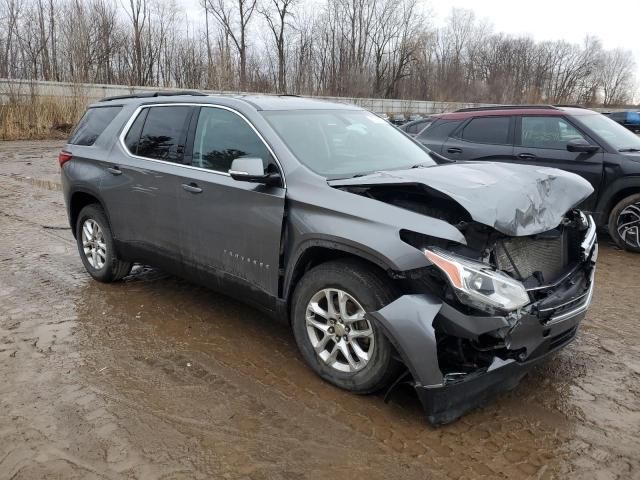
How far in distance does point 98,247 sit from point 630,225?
637 centimetres

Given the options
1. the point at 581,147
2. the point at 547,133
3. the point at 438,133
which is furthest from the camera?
the point at 438,133

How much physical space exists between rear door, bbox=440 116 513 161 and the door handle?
499 centimetres

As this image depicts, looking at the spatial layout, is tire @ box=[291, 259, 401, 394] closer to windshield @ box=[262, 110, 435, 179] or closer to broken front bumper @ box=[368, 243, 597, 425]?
broken front bumper @ box=[368, 243, 597, 425]

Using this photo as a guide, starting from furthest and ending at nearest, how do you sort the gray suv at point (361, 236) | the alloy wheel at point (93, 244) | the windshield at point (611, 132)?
the windshield at point (611, 132) < the alloy wheel at point (93, 244) < the gray suv at point (361, 236)

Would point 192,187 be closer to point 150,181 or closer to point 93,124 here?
point 150,181

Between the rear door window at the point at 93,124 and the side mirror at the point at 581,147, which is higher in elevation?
the rear door window at the point at 93,124

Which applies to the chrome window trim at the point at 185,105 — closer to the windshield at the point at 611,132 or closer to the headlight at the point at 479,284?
the headlight at the point at 479,284

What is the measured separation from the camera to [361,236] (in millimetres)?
3074

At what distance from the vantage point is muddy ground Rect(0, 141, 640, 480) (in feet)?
8.79

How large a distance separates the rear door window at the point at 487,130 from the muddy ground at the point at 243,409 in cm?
355

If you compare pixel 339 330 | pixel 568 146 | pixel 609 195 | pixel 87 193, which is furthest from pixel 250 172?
pixel 609 195

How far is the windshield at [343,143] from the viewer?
3799 mm

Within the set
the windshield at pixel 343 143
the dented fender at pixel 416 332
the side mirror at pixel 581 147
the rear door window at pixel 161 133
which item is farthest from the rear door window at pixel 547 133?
the dented fender at pixel 416 332

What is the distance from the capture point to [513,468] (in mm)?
2648
